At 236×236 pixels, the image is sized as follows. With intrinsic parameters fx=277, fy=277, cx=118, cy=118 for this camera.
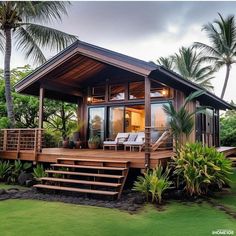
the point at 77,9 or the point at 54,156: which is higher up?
the point at 77,9

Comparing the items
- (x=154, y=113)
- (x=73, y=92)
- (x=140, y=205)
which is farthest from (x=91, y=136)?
(x=140, y=205)

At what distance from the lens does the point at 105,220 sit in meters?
4.87

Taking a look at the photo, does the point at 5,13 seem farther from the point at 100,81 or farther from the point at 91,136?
the point at 91,136

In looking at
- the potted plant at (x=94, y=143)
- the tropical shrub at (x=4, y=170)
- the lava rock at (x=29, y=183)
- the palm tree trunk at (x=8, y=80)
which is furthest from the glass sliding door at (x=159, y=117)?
the palm tree trunk at (x=8, y=80)

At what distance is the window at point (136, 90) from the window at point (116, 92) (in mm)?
356

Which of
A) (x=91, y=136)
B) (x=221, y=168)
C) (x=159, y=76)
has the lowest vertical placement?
(x=221, y=168)

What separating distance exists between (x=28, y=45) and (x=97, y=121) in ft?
14.7

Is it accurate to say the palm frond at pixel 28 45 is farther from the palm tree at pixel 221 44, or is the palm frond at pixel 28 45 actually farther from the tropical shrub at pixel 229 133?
the palm tree at pixel 221 44

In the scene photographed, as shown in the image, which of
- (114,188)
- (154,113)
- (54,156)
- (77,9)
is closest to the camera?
(114,188)

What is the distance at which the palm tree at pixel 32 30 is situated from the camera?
1108 cm

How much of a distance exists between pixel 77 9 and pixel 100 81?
449cm

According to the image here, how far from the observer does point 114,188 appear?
6.66 meters

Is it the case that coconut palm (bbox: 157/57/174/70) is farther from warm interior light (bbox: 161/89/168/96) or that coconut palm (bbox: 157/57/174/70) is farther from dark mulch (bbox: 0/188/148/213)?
dark mulch (bbox: 0/188/148/213)

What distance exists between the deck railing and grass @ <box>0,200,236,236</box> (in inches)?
115
